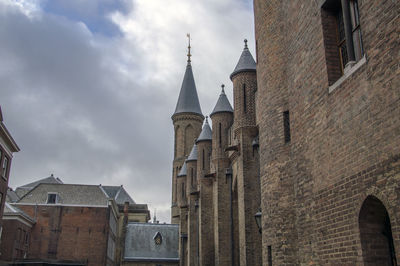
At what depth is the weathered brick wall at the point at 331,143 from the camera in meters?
7.64

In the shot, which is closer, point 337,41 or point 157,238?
point 337,41

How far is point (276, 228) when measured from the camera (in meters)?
14.1

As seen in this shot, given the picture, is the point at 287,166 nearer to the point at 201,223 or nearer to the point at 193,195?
the point at 201,223

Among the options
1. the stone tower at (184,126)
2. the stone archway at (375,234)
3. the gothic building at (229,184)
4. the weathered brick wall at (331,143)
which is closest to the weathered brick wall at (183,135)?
the stone tower at (184,126)

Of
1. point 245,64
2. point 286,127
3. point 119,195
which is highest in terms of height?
point 119,195

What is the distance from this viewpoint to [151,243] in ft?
191

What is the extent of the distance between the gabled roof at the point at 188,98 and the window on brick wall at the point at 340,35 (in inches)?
2233

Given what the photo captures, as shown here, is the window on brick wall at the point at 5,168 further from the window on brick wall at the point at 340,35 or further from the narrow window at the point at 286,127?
the window on brick wall at the point at 340,35

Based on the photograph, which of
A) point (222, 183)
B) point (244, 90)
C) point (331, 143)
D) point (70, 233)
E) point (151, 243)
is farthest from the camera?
point (151, 243)

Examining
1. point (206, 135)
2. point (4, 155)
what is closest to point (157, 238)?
point (206, 135)

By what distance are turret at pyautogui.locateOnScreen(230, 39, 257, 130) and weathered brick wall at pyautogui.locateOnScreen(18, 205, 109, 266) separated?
26008mm

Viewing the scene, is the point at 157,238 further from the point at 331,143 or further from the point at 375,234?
the point at 375,234

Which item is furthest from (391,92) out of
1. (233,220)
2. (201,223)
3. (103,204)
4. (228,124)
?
(103,204)

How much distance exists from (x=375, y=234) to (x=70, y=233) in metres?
41.9
